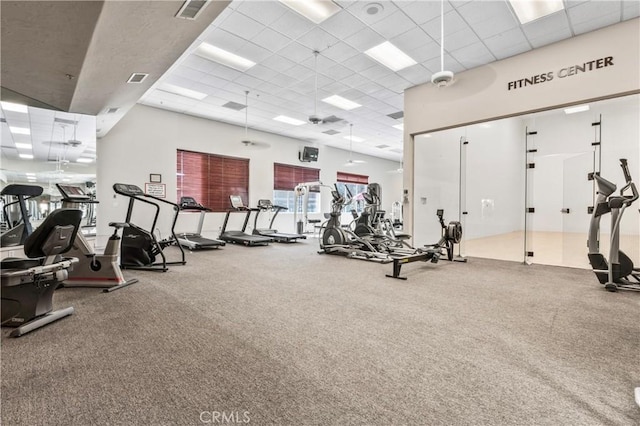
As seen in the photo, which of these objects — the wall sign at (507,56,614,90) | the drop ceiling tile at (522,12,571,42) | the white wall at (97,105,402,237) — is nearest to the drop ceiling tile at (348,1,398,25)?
the drop ceiling tile at (522,12,571,42)

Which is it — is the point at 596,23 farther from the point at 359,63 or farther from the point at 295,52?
the point at 295,52

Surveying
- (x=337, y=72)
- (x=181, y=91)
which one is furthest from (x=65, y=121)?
(x=337, y=72)

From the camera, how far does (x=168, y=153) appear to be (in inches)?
323

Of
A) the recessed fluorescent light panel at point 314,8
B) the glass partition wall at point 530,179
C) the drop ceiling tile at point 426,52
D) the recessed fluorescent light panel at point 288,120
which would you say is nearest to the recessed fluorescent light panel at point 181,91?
the recessed fluorescent light panel at point 288,120

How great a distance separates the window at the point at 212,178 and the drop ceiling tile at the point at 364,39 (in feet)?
18.9

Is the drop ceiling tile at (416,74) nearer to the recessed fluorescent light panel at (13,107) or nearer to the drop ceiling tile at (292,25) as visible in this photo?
the drop ceiling tile at (292,25)

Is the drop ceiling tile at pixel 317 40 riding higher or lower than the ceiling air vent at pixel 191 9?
higher

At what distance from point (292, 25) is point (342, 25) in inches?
30.6

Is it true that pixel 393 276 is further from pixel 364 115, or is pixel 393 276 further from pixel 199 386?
pixel 364 115

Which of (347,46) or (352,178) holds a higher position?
(347,46)

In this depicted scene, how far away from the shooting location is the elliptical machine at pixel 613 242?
11.4ft

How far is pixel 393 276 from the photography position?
13.6 feet

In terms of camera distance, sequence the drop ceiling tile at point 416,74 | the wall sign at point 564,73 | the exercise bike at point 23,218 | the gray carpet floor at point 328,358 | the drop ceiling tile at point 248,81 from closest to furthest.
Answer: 1. the gray carpet floor at point 328,358
2. the exercise bike at point 23,218
3. the wall sign at point 564,73
4. the drop ceiling tile at point 416,74
5. the drop ceiling tile at point 248,81

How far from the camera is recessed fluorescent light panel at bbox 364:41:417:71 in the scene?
17.2 feet
